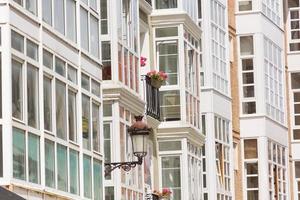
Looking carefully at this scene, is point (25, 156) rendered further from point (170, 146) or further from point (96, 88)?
point (170, 146)

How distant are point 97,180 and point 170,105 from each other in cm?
954

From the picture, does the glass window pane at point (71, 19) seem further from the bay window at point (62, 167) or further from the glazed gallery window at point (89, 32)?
the bay window at point (62, 167)

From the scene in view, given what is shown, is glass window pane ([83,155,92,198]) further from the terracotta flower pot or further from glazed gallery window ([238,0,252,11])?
glazed gallery window ([238,0,252,11])

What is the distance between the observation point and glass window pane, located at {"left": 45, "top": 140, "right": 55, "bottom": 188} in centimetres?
2114

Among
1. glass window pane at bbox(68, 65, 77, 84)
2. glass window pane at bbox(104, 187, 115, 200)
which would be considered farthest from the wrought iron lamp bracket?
glass window pane at bbox(68, 65, 77, 84)

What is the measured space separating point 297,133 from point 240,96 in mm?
6792

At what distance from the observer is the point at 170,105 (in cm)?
3409

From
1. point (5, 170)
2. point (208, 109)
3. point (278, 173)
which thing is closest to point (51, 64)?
point (5, 170)

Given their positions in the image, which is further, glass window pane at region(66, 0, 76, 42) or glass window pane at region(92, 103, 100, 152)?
glass window pane at region(92, 103, 100, 152)

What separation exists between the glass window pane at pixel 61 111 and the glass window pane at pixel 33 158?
4.20ft

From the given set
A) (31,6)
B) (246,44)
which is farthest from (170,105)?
(31,6)

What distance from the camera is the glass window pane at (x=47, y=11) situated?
21.8m

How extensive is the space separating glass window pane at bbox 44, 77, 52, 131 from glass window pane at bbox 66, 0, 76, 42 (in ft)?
6.52

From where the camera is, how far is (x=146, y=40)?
3412 cm
